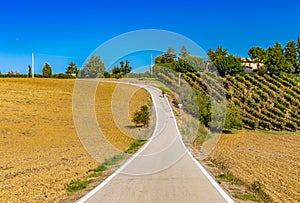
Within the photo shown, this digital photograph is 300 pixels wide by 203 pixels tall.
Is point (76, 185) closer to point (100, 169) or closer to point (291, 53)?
point (100, 169)

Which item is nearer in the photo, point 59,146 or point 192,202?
point 192,202

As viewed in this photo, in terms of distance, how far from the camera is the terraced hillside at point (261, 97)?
43.3 metres

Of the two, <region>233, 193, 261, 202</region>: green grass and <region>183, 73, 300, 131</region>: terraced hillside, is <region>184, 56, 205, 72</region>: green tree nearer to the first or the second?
<region>233, 193, 261, 202</region>: green grass

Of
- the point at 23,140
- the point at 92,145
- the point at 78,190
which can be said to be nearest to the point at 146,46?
the point at 78,190

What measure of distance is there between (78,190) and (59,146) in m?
12.1

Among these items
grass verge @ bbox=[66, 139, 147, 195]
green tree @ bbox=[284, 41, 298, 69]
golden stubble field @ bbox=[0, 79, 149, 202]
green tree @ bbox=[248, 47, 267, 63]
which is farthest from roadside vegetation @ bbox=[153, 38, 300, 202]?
green tree @ bbox=[248, 47, 267, 63]

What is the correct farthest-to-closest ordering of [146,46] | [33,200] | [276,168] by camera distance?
[276,168], [146,46], [33,200]

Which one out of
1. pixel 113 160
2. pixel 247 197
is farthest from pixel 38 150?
pixel 247 197

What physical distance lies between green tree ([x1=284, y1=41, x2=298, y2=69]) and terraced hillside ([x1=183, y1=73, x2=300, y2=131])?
43544mm

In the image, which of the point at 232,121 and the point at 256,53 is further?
the point at 256,53

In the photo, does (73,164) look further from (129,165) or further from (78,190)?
(78,190)

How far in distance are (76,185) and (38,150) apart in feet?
33.2

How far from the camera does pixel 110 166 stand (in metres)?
12.9

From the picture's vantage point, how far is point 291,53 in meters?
111
